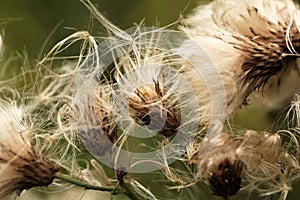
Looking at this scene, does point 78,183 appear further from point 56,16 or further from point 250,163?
point 56,16

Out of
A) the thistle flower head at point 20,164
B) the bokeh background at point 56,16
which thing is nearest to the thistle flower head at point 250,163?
the thistle flower head at point 20,164

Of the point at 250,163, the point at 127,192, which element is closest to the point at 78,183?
the point at 127,192

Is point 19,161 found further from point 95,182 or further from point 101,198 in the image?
point 101,198

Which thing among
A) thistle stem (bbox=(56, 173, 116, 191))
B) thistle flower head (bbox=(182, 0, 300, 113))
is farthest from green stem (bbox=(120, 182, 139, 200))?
thistle flower head (bbox=(182, 0, 300, 113))

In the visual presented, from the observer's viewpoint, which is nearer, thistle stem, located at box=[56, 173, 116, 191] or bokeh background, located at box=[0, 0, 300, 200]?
thistle stem, located at box=[56, 173, 116, 191]

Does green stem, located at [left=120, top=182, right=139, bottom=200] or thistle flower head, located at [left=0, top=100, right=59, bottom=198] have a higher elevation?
thistle flower head, located at [left=0, top=100, right=59, bottom=198]

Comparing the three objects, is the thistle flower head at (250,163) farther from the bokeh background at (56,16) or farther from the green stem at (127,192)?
the bokeh background at (56,16)

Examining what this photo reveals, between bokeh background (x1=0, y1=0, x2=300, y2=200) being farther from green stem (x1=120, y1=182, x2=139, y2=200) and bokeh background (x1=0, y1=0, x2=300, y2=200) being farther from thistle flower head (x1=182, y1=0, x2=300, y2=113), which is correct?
green stem (x1=120, y1=182, x2=139, y2=200)
